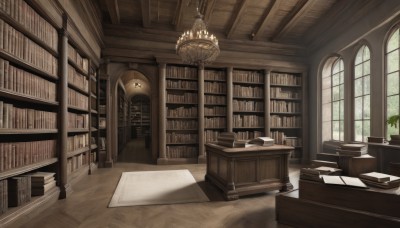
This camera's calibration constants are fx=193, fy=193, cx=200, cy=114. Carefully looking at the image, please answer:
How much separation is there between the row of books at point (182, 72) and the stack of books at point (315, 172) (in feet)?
13.1

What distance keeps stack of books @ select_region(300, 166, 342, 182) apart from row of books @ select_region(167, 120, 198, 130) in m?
3.63

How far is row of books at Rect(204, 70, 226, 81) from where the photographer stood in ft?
18.1

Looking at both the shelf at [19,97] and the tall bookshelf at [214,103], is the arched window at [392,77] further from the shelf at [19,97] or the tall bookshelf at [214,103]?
the shelf at [19,97]

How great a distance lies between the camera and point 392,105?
3.57 metres

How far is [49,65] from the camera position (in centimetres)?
269

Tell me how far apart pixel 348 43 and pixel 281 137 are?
9.33 feet

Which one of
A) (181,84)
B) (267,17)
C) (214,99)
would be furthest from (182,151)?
(267,17)

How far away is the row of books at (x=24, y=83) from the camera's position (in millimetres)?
1980

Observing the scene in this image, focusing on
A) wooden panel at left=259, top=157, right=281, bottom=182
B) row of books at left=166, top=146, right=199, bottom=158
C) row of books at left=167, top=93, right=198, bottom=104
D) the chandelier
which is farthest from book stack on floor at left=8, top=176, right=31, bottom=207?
row of books at left=167, top=93, right=198, bottom=104

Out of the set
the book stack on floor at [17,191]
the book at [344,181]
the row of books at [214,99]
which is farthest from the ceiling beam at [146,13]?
the book at [344,181]

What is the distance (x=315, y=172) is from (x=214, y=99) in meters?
3.80

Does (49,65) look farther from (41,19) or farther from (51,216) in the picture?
(51,216)

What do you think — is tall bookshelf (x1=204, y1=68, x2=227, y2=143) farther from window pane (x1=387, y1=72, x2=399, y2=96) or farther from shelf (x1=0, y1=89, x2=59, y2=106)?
shelf (x1=0, y1=89, x2=59, y2=106)

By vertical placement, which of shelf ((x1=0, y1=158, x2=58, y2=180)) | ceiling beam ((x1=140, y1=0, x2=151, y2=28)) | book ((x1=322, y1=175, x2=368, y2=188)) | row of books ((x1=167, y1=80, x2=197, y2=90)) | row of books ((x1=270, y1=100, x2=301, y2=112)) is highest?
ceiling beam ((x1=140, y1=0, x2=151, y2=28))
